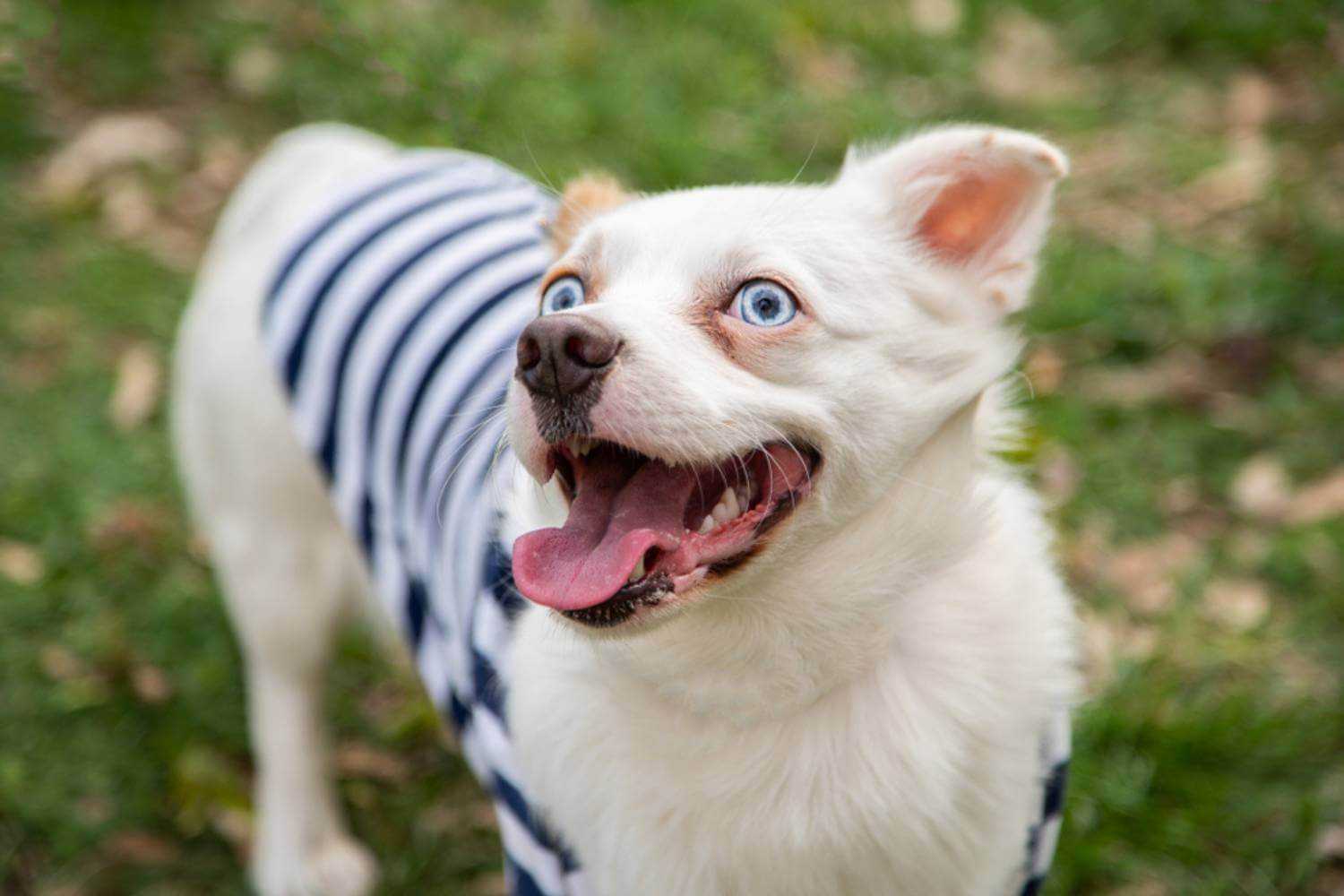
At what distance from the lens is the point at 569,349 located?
1.75 meters

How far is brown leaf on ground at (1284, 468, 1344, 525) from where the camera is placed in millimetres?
3764

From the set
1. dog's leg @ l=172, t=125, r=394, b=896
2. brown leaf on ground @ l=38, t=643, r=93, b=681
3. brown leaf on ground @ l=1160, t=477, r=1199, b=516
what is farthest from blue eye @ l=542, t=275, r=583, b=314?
brown leaf on ground @ l=1160, t=477, r=1199, b=516

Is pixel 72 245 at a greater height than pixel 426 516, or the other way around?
pixel 426 516

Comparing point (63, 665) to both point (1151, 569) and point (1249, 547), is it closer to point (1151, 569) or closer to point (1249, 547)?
point (1151, 569)

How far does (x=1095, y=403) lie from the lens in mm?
4258

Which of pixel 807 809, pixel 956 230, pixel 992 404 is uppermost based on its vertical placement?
pixel 956 230

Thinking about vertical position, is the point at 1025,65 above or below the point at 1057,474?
above

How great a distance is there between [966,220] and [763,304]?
455 millimetres

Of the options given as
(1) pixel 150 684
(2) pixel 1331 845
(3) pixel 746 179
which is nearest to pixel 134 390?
(1) pixel 150 684

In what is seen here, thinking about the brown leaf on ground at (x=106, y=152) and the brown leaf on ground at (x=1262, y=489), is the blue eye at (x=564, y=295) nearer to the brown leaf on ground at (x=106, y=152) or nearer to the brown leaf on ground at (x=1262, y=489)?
the brown leaf on ground at (x=1262, y=489)

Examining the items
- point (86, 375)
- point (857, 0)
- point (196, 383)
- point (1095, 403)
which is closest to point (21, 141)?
point (86, 375)

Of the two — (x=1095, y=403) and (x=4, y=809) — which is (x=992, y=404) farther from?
(x=4, y=809)

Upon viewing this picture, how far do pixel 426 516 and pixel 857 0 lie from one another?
4264 millimetres

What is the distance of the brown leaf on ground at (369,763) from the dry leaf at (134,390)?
1.65 metres
